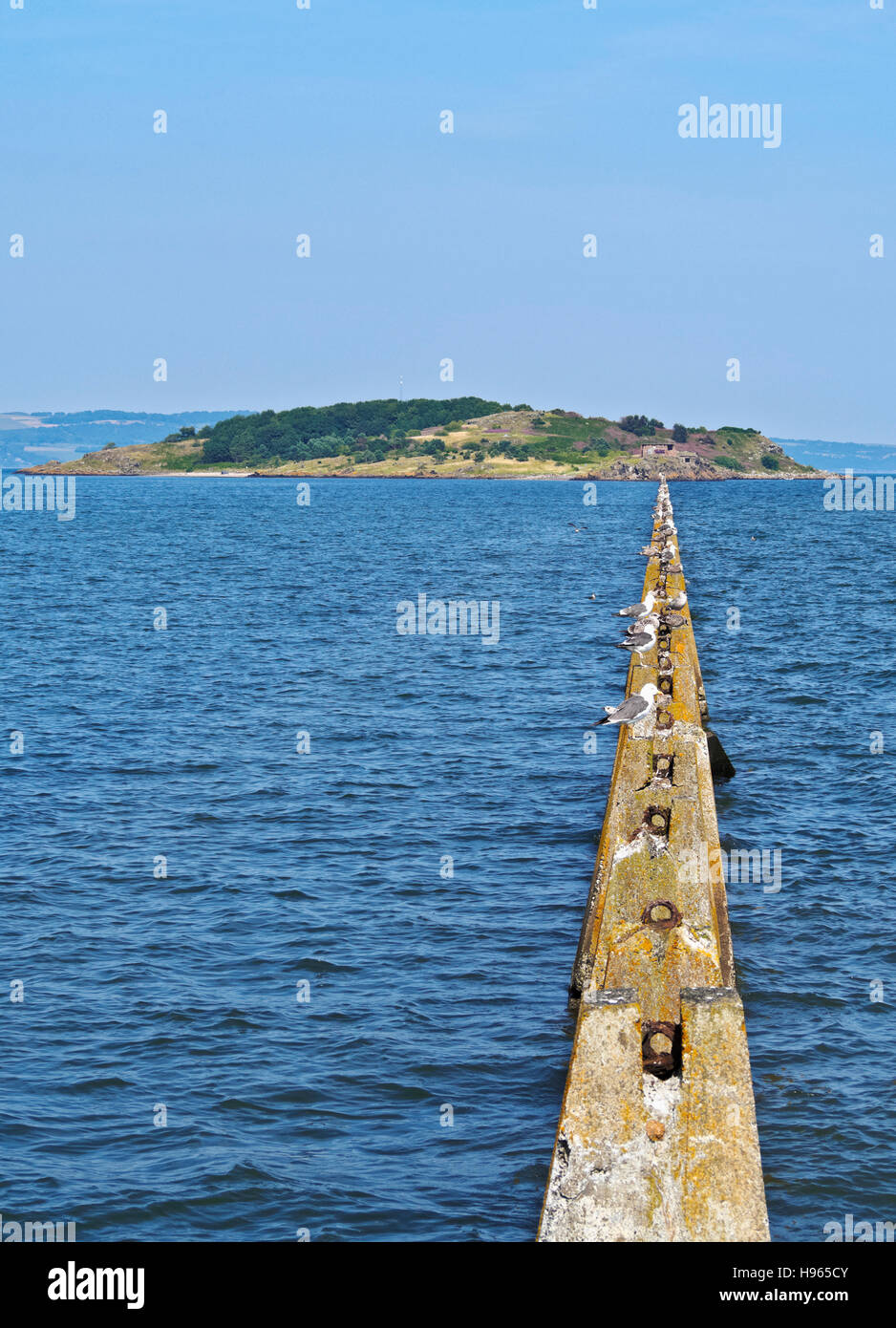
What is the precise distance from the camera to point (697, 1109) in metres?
6.74

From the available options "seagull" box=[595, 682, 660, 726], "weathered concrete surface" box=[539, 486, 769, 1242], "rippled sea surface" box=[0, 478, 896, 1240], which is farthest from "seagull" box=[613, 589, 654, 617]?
"weathered concrete surface" box=[539, 486, 769, 1242]

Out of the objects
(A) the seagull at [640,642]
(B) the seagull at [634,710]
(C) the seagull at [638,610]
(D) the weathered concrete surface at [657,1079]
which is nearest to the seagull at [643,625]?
(A) the seagull at [640,642]

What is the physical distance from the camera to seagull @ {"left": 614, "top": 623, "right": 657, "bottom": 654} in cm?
1990

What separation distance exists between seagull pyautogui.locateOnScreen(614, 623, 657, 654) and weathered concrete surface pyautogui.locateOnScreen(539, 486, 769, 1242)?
928 cm

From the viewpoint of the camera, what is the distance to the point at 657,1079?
7.07 meters

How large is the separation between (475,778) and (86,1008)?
9.92 metres

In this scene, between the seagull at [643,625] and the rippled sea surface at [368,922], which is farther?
the seagull at [643,625]

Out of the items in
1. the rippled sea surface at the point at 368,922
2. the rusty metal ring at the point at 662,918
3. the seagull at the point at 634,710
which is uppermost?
the seagull at the point at 634,710

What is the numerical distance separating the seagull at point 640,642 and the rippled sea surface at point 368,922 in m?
2.55

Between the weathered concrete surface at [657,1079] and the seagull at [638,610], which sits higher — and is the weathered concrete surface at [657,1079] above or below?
below

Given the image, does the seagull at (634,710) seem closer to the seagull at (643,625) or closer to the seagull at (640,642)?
the seagull at (640,642)

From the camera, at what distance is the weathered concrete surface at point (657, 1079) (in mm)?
6168

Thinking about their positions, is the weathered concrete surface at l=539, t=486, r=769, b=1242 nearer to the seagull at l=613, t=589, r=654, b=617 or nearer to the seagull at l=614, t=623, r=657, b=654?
the seagull at l=614, t=623, r=657, b=654
